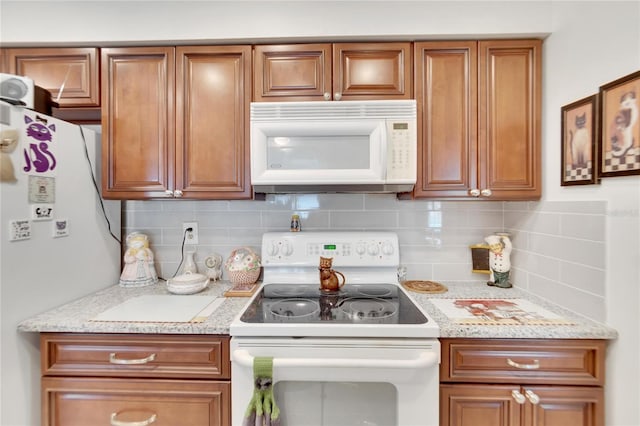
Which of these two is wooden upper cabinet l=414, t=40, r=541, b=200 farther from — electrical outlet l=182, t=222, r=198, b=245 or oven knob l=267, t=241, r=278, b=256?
electrical outlet l=182, t=222, r=198, b=245

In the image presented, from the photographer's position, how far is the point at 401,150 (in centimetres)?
132

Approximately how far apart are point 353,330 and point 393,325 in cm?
15

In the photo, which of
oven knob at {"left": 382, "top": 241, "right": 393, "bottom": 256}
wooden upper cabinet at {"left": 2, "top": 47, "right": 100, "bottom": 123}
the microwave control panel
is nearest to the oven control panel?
oven knob at {"left": 382, "top": 241, "right": 393, "bottom": 256}

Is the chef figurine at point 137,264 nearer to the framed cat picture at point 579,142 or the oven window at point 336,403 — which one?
the oven window at point 336,403

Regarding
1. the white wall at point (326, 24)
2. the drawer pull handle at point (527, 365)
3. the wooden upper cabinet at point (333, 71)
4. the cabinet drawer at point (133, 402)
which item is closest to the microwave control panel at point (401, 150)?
the wooden upper cabinet at point (333, 71)

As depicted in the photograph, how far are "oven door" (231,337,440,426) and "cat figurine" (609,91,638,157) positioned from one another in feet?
3.15

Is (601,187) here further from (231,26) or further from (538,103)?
(231,26)

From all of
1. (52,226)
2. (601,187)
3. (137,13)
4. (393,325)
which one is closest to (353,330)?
(393,325)

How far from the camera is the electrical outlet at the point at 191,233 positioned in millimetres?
1729

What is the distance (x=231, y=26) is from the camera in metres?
1.39

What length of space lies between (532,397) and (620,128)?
3.36ft

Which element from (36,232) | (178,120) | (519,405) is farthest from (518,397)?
(36,232)

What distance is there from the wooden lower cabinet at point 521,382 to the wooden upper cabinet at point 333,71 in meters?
1.17

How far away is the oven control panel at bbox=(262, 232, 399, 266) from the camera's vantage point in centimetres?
157
